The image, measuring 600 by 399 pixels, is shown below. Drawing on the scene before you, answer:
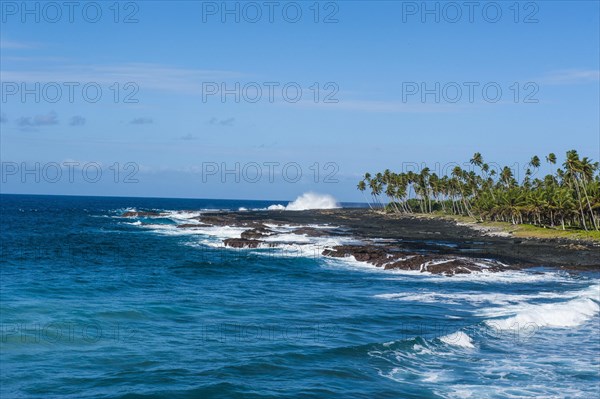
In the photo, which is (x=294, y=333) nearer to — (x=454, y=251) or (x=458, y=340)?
(x=458, y=340)

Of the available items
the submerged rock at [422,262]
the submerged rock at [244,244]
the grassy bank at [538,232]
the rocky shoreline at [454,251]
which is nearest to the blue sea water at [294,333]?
the submerged rock at [422,262]

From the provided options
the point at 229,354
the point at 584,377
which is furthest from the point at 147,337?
the point at 584,377

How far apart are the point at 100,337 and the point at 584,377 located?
20.2m

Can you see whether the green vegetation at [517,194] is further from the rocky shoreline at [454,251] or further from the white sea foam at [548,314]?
the white sea foam at [548,314]

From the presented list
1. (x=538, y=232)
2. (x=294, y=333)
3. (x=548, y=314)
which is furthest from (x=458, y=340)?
(x=538, y=232)

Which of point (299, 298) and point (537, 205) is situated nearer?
point (299, 298)

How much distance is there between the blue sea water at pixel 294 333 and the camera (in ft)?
72.1

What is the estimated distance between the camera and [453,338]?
29.2 metres

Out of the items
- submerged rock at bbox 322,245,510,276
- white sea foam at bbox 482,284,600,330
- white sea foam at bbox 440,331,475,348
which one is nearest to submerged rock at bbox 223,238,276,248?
submerged rock at bbox 322,245,510,276

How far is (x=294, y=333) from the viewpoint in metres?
29.6

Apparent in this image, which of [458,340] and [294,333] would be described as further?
[294,333]

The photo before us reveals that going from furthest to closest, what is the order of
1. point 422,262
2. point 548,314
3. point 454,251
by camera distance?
1. point 454,251
2. point 422,262
3. point 548,314

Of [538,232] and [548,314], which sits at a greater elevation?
[538,232]

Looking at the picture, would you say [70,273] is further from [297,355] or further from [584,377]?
[584,377]
